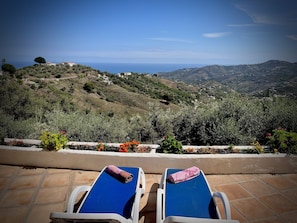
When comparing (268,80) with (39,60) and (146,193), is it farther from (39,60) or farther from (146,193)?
(39,60)

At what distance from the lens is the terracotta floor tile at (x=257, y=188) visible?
2.99 metres

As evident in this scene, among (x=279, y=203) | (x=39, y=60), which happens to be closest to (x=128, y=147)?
(x=279, y=203)

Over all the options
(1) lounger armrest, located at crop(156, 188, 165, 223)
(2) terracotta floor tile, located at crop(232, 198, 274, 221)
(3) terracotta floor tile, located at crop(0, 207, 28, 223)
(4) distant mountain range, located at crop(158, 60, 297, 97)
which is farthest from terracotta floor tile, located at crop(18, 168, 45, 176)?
(4) distant mountain range, located at crop(158, 60, 297, 97)

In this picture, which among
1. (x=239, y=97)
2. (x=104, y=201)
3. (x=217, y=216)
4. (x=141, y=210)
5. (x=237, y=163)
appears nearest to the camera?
(x=217, y=216)

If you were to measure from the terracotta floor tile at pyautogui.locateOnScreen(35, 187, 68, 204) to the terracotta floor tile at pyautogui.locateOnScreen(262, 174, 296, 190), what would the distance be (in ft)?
11.1

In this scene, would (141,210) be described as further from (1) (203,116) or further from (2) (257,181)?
(1) (203,116)

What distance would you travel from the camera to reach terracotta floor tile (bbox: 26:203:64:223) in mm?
2379

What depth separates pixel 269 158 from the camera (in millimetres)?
3424

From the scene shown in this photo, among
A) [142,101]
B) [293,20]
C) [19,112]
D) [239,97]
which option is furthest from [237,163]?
[142,101]

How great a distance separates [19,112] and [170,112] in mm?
5621

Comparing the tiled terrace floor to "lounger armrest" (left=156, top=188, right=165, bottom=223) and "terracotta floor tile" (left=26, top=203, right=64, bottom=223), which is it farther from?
"lounger armrest" (left=156, top=188, right=165, bottom=223)

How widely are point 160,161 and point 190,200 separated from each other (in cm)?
125

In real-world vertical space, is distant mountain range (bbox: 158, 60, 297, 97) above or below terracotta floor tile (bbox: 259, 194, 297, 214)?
above

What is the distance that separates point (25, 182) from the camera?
3.16m
